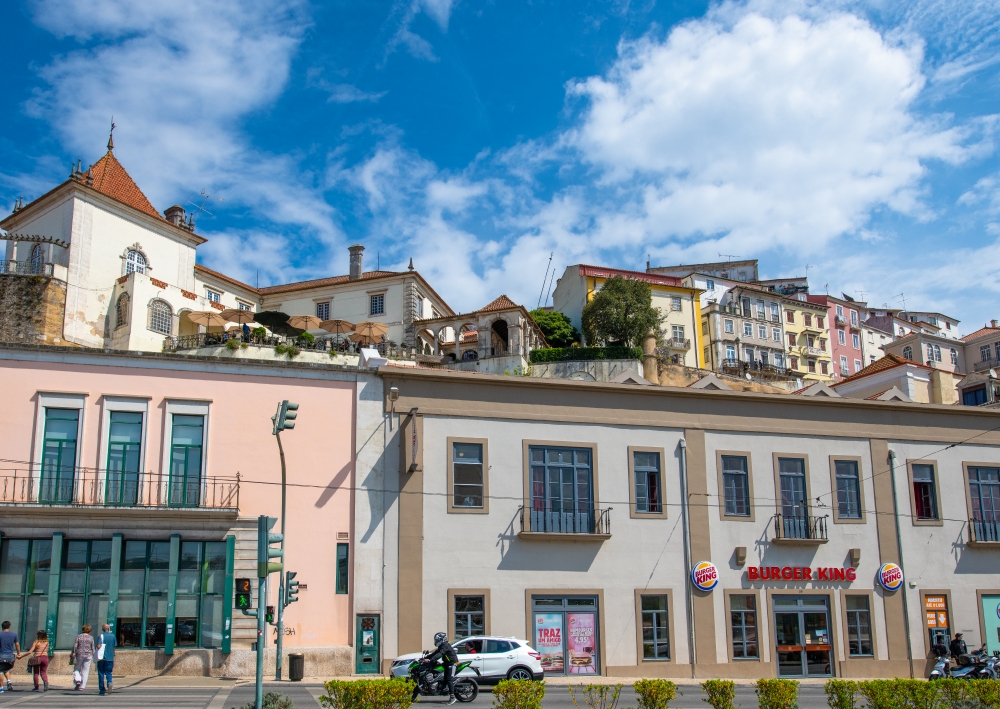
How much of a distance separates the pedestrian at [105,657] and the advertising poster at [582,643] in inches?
473

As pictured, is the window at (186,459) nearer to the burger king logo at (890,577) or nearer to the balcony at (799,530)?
the balcony at (799,530)

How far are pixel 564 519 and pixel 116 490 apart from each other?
12.1 metres

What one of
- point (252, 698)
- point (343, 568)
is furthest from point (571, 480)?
point (252, 698)

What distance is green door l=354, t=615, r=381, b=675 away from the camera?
84.1ft

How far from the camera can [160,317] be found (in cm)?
5456

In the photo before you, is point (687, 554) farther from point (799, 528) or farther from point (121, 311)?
point (121, 311)

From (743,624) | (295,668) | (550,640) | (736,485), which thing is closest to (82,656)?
(295,668)

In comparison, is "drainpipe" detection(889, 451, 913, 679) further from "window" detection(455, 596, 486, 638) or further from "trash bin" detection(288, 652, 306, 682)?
"trash bin" detection(288, 652, 306, 682)

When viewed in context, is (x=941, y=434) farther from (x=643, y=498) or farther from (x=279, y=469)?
(x=279, y=469)

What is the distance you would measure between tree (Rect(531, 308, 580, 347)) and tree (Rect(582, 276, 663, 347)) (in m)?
6.07

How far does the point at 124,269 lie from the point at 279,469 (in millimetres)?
33248

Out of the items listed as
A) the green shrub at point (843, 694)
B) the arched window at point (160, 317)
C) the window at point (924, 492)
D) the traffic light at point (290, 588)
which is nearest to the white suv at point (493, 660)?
the traffic light at point (290, 588)

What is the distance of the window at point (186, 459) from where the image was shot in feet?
83.6

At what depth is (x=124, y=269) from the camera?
55.0 m
